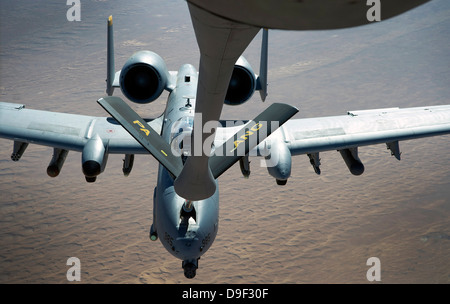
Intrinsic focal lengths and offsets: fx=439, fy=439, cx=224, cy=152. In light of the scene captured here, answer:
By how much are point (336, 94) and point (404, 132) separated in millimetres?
31593

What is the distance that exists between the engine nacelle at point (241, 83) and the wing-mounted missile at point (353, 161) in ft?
14.6

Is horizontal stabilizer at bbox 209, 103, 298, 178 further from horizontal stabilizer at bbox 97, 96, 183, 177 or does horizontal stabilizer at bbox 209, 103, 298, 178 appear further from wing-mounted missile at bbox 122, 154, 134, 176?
wing-mounted missile at bbox 122, 154, 134, 176

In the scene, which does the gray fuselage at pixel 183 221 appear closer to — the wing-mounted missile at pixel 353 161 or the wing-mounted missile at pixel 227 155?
the wing-mounted missile at pixel 227 155

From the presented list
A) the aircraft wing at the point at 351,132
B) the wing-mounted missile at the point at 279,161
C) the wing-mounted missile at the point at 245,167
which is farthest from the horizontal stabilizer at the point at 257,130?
the wing-mounted missile at the point at 245,167

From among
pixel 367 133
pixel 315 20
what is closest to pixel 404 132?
pixel 367 133

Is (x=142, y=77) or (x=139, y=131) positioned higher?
(x=142, y=77)

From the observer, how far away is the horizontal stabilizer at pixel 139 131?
820 centimetres

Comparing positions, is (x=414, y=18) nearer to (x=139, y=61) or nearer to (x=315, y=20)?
(x=139, y=61)

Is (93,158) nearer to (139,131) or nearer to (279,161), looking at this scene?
(279,161)

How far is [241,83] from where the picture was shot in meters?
15.9

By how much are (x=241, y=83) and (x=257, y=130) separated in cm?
825

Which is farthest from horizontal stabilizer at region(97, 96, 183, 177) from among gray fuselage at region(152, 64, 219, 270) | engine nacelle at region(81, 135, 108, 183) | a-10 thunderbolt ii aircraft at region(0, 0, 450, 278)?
engine nacelle at region(81, 135, 108, 183)

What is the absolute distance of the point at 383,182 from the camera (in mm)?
28203

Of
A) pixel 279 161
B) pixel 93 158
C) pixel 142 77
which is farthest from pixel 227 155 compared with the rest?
pixel 142 77
